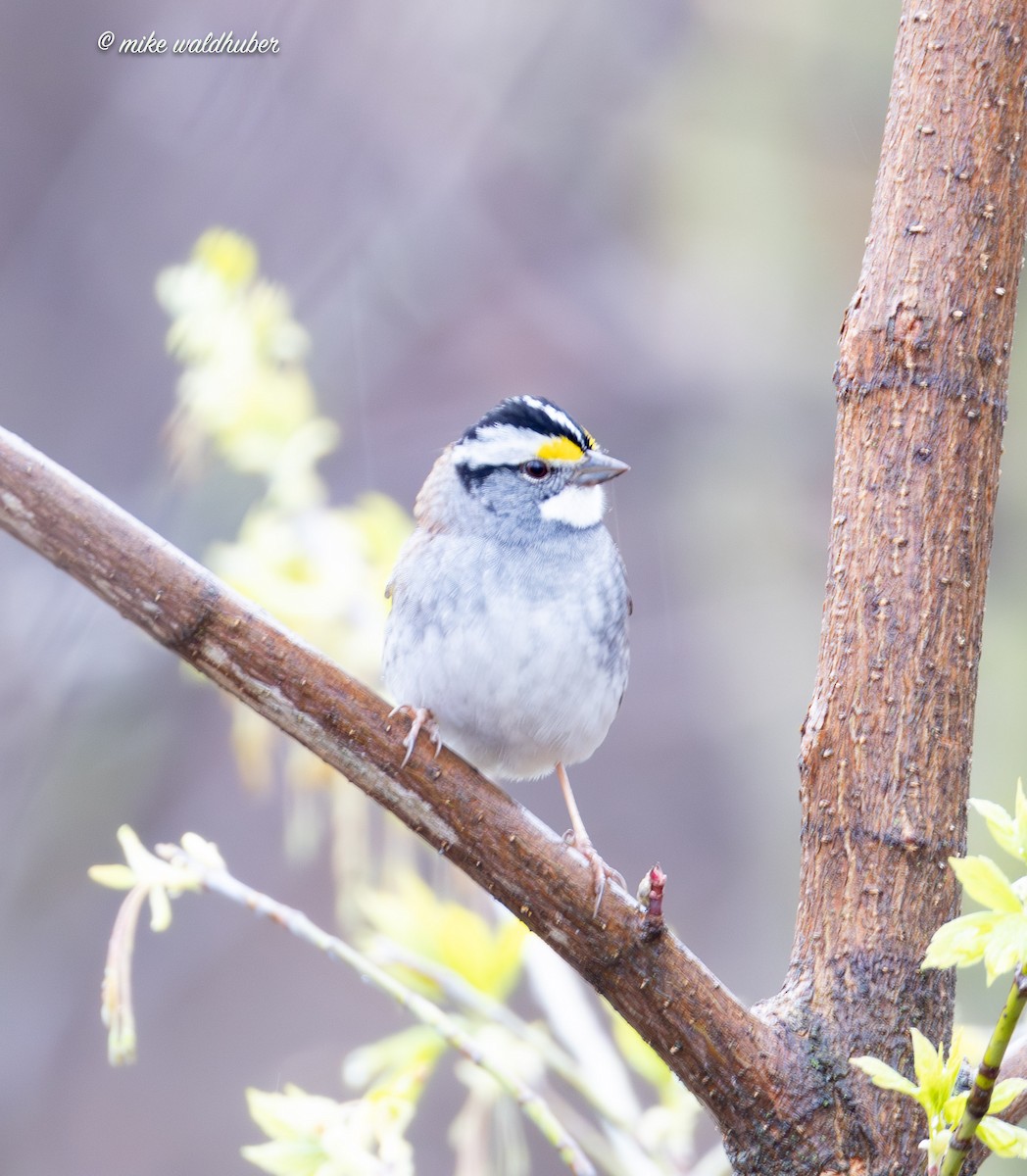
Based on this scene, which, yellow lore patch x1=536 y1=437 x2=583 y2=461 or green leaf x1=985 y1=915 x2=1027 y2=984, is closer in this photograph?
green leaf x1=985 y1=915 x2=1027 y2=984

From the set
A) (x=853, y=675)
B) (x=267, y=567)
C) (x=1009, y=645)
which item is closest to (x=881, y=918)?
(x=853, y=675)

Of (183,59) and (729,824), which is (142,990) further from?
(183,59)

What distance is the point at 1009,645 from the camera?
106 inches

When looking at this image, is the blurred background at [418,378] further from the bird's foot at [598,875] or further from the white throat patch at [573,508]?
the bird's foot at [598,875]

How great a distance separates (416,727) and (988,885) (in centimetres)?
55

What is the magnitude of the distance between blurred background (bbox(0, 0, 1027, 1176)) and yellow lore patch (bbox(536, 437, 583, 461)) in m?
0.88

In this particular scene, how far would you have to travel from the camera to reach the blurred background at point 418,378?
2.58 meters

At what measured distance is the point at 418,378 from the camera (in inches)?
125

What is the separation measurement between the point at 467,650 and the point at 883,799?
48 centimetres

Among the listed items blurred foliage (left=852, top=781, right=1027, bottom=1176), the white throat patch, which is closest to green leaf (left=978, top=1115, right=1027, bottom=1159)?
blurred foliage (left=852, top=781, right=1027, bottom=1176)

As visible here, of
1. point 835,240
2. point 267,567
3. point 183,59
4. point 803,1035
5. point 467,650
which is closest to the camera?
point 803,1035

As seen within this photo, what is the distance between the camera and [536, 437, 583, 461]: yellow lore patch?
156cm

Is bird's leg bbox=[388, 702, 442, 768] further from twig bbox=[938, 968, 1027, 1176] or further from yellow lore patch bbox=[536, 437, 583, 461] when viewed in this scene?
twig bbox=[938, 968, 1027, 1176]

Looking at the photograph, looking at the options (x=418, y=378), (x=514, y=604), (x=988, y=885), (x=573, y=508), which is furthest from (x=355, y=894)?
Result: (x=418, y=378)
